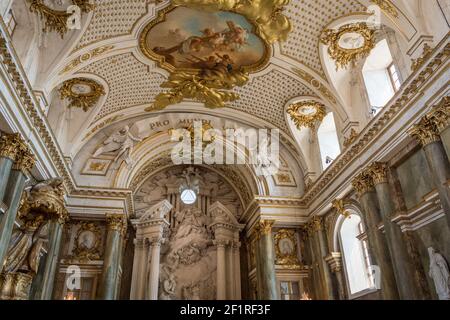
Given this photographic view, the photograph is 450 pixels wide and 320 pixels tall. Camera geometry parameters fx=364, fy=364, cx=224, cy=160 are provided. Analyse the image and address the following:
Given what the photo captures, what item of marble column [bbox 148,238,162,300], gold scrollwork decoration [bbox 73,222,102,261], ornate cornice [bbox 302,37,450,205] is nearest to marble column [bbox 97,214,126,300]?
gold scrollwork decoration [bbox 73,222,102,261]

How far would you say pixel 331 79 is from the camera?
41.9ft

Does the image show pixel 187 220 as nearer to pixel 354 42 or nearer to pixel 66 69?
pixel 66 69

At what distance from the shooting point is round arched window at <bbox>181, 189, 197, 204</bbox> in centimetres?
2006

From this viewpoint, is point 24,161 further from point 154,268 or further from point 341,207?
point 341,207

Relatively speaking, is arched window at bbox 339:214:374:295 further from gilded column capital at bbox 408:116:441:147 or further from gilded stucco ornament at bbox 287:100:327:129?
gilded column capital at bbox 408:116:441:147

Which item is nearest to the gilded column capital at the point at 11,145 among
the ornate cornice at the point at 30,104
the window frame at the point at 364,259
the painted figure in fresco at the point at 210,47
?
the ornate cornice at the point at 30,104

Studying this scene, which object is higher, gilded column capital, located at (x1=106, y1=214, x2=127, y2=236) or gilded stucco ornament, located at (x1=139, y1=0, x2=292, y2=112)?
gilded stucco ornament, located at (x1=139, y1=0, x2=292, y2=112)

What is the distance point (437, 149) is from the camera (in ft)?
27.6

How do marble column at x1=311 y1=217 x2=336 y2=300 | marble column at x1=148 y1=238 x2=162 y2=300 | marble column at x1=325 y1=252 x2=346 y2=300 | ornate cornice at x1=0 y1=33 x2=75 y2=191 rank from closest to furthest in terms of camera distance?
1. ornate cornice at x1=0 y1=33 x2=75 y2=191
2. marble column at x1=325 y1=252 x2=346 y2=300
3. marble column at x1=311 y1=217 x2=336 y2=300
4. marble column at x1=148 y1=238 x2=162 y2=300

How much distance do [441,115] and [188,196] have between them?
46.4 feet

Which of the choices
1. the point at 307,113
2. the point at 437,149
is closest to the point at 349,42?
the point at 307,113

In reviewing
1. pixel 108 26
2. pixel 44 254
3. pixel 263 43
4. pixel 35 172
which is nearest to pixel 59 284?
pixel 44 254

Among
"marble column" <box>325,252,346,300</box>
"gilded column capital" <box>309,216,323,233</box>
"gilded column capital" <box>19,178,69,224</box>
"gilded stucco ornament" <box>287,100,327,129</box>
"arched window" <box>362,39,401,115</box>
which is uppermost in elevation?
"gilded stucco ornament" <box>287,100,327,129</box>

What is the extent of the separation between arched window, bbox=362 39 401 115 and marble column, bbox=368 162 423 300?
7.19 feet
